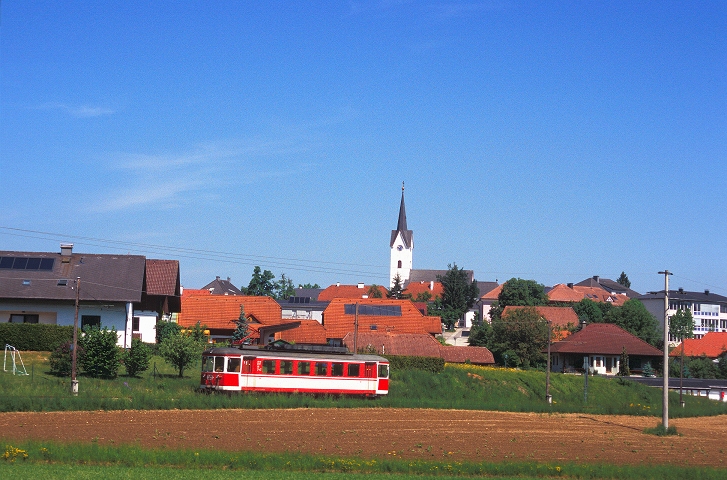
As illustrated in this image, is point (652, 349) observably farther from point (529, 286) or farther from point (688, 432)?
point (688, 432)

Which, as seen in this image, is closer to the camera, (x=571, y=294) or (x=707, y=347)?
(x=707, y=347)

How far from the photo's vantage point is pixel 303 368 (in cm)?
4169

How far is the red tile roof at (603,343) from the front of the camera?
82188mm

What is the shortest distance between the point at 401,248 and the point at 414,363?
130 m

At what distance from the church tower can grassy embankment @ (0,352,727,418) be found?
123 meters

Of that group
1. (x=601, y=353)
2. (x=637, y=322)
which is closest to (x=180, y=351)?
(x=601, y=353)

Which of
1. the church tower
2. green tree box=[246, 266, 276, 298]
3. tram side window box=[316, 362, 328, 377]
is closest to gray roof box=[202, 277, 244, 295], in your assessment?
green tree box=[246, 266, 276, 298]

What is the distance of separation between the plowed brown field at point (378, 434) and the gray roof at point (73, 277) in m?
18.5

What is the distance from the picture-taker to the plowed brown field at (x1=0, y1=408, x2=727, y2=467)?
2688cm

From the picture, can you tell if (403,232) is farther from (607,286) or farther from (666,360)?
(666,360)

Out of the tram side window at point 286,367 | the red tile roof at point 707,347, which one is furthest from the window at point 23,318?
the red tile roof at point 707,347

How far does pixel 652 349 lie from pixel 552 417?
144 feet

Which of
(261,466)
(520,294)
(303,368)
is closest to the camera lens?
(261,466)

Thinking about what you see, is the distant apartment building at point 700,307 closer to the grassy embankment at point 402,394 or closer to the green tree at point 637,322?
the green tree at point 637,322
